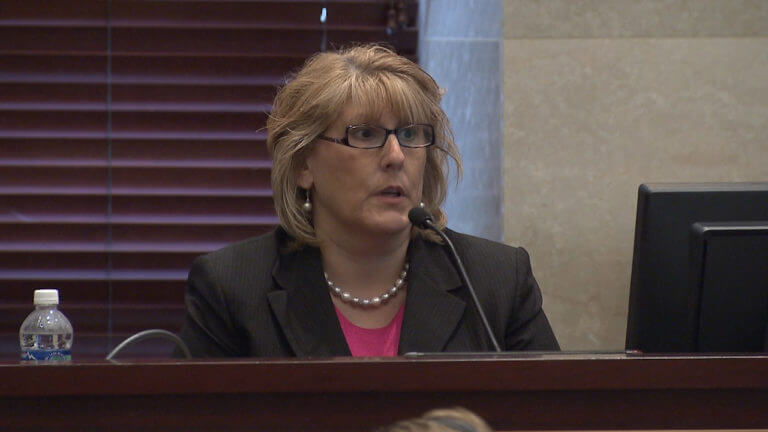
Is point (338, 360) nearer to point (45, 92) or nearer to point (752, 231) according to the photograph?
point (752, 231)

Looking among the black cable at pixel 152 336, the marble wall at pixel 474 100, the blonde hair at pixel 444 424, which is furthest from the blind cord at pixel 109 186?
the blonde hair at pixel 444 424

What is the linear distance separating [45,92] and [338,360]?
11.9 ft

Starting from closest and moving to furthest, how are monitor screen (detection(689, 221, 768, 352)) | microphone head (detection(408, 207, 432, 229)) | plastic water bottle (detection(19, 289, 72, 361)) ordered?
1. monitor screen (detection(689, 221, 768, 352))
2. microphone head (detection(408, 207, 432, 229))
3. plastic water bottle (detection(19, 289, 72, 361))

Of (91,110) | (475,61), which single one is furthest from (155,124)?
(475,61)

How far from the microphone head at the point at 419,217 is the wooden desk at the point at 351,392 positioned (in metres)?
0.59

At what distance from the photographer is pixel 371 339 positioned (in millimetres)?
2273

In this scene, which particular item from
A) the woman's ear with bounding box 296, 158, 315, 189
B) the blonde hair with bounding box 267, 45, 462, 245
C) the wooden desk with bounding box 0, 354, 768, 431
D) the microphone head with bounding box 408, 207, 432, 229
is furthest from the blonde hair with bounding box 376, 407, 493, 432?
the woman's ear with bounding box 296, 158, 315, 189

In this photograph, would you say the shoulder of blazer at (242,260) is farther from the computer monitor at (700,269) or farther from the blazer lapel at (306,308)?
the computer monitor at (700,269)

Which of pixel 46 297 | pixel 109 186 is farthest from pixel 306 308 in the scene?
pixel 109 186

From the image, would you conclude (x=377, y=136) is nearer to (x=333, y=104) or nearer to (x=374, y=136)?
(x=374, y=136)

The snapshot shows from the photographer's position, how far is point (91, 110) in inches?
186

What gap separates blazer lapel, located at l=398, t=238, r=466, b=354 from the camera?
2201mm

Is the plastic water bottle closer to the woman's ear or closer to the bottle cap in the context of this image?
the bottle cap

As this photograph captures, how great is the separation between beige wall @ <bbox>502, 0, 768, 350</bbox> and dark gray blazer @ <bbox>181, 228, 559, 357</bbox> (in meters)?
0.77
